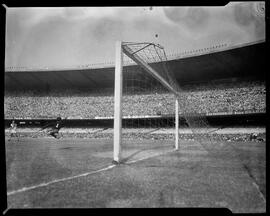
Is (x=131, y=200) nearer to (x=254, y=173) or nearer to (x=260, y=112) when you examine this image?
(x=254, y=173)

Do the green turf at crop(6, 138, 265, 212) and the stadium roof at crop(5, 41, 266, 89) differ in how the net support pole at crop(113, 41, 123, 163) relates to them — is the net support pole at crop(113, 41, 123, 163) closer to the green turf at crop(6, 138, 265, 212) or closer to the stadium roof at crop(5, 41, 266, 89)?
the green turf at crop(6, 138, 265, 212)

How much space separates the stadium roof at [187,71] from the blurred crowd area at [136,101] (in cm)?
126

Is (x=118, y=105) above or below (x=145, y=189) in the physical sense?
above

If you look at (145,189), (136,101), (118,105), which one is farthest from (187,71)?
(145,189)

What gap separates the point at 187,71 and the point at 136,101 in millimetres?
8015

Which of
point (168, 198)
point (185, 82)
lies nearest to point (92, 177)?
point (168, 198)

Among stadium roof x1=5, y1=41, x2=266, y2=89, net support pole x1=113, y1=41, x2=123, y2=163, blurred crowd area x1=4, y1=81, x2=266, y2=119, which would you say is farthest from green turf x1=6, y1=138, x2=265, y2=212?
stadium roof x1=5, y1=41, x2=266, y2=89

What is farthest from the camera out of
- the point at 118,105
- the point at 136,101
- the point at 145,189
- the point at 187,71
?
the point at 136,101

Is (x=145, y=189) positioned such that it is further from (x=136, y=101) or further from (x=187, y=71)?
(x=136, y=101)

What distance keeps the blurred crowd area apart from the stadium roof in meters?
1.26

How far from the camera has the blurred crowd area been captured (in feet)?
84.2

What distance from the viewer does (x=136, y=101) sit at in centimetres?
3147

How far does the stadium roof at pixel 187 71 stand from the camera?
24641mm

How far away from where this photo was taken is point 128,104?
103 feet
